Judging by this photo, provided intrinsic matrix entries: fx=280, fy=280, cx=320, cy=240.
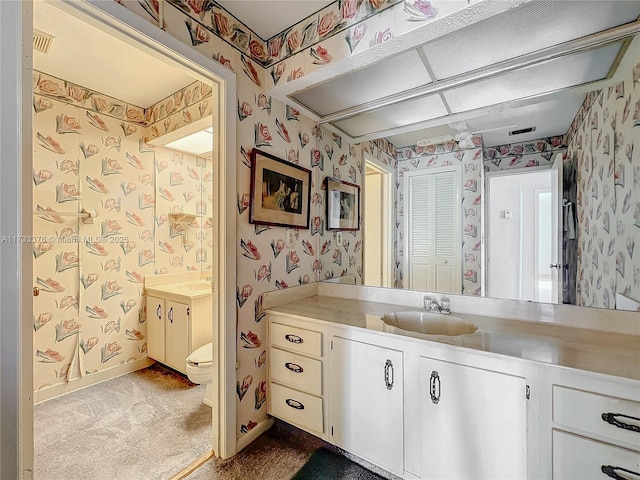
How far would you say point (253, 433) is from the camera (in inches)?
66.7

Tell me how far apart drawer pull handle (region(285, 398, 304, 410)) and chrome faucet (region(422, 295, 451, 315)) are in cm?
91

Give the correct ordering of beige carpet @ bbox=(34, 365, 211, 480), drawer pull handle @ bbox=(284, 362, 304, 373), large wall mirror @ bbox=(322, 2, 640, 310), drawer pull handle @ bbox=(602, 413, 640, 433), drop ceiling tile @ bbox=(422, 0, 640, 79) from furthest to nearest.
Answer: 1. drawer pull handle @ bbox=(284, 362, 304, 373)
2. beige carpet @ bbox=(34, 365, 211, 480)
3. large wall mirror @ bbox=(322, 2, 640, 310)
4. drop ceiling tile @ bbox=(422, 0, 640, 79)
5. drawer pull handle @ bbox=(602, 413, 640, 433)

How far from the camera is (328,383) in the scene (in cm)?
151

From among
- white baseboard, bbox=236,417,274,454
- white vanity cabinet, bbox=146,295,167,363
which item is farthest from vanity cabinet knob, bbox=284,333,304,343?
white vanity cabinet, bbox=146,295,167,363

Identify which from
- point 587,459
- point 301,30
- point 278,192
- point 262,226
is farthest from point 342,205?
point 587,459

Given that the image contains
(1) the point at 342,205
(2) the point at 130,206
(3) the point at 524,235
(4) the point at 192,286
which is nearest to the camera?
(3) the point at 524,235

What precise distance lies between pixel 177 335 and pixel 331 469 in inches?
65.8

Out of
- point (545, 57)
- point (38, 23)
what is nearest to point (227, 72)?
point (38, 23)

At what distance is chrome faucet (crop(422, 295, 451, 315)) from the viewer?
1643 millimetres

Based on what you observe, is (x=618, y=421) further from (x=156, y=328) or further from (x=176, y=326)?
(x=156, y=328)

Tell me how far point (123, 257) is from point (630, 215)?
3.43 m

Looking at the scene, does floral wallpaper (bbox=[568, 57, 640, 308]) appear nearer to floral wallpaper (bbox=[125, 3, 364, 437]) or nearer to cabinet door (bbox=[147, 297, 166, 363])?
floral wallpaper (bbox=[125, 3, 364, 437])


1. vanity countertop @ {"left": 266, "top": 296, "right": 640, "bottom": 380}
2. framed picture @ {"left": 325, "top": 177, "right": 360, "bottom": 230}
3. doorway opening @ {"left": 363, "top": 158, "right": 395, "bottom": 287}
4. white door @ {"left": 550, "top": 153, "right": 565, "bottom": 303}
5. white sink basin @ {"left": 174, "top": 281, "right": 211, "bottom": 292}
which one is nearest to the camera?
vanity countertop @ {"left": 266, "top": 296, "right": 640, "bottom": 380}

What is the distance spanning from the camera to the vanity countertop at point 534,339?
0.96m
